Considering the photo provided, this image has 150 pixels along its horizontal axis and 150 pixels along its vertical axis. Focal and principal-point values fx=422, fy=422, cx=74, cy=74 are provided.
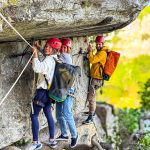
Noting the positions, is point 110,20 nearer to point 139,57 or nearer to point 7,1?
point 7,1

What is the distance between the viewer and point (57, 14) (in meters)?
8.01

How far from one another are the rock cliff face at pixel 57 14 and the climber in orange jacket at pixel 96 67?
2.73 ft

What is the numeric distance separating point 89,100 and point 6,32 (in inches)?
194

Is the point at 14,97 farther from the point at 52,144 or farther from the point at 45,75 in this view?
the point at 52,144

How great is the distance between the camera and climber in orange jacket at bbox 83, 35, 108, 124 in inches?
424

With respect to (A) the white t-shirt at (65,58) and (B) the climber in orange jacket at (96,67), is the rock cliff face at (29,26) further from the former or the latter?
(B) the climber in orange jacket at (96,67)

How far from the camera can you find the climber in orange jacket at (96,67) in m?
10.8

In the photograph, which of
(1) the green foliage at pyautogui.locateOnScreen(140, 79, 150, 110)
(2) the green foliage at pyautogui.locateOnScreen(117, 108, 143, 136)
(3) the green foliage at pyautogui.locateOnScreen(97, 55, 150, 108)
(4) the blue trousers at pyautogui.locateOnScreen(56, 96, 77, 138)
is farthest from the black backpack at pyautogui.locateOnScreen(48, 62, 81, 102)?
(3) the green foliage at pyautogui.locateOnScreen(97, 55, 150, 108)

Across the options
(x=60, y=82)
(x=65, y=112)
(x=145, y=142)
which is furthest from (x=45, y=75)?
(x=145, y=142)

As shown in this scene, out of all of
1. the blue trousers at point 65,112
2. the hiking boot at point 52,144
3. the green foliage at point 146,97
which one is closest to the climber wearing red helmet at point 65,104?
the blue trousers at point 65,112

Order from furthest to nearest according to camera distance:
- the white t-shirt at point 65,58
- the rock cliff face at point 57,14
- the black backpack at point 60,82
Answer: the white t-shirt at point 65,58
the black backpack at point 60,82
the rock cliff face at point 57,14

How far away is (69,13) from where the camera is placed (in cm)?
823

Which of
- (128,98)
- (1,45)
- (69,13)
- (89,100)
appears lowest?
(128,98)

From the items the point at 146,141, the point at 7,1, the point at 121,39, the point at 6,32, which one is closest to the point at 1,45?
the point at 6,32
